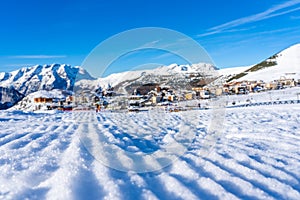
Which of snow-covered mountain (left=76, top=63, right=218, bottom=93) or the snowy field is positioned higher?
snow-covered mountain (left=76, top=63, right=218, bottom=93)

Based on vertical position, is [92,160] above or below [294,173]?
above

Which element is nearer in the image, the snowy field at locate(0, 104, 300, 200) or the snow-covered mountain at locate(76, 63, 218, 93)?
the snowy field at locate(0, 104, 300, 200)

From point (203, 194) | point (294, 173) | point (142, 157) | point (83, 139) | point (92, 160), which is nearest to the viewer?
point (203, 194)

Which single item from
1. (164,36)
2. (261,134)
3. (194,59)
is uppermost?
(164,36)

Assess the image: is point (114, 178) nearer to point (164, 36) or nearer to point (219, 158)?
point (219, 158)

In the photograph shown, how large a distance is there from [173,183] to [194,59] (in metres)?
1.81

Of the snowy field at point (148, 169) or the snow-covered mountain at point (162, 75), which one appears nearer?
the snowy field at point (148, 169)

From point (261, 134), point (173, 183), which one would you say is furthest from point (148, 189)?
point (261, 134)

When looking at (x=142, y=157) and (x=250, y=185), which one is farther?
(x=142, y=157)

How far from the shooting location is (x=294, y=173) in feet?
8.96

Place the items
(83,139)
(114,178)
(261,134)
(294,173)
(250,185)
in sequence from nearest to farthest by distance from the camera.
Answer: (250,185) < (114,178) < (294,173) < (83,139) < (261,134)

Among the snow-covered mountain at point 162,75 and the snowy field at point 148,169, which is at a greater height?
the snow-covered mountain at point 162,75

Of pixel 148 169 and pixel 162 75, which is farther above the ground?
pixel 162 75

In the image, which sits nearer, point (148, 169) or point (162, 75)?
point (148, 169)
